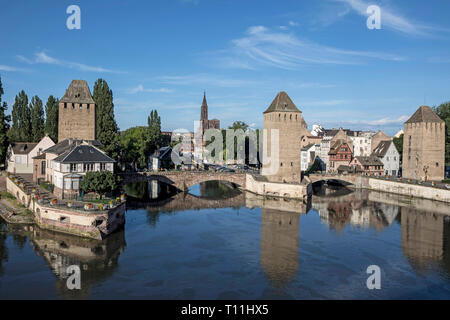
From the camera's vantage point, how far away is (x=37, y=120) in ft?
222

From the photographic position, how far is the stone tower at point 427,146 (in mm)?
63406

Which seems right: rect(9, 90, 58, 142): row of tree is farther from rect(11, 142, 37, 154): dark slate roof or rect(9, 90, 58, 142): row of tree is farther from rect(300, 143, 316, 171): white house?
rect(300, 143, 316, 171): white house

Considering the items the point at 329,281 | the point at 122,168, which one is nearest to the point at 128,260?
the point at 329,281

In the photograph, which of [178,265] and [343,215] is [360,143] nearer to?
[343,215]

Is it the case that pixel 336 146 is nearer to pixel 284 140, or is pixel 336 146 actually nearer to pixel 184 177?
pixel 284 140

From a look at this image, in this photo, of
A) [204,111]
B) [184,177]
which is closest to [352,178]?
[184,177]

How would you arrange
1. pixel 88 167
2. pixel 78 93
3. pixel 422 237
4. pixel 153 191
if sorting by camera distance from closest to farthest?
pixel 422 237, pixel 88 167, pixel 78 93, pixel 153 191

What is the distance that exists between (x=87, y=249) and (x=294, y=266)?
54.4 ft

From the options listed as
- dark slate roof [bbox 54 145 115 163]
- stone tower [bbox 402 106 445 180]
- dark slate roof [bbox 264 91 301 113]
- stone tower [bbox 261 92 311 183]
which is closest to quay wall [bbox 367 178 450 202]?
stone tower [bbox 402 106 445 180]

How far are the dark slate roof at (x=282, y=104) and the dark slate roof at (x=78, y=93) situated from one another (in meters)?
27.8

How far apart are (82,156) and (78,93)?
1864 centimetres

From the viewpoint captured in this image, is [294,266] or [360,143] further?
[360,143]

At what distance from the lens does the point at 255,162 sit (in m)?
90.2

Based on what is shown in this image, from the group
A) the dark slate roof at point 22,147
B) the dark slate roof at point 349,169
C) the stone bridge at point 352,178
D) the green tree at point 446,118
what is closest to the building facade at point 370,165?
the dark slate roof at point 349,169
